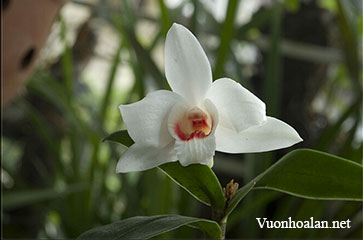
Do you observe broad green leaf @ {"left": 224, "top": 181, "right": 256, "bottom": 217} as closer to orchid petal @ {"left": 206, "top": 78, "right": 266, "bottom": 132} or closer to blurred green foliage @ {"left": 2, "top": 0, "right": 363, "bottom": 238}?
orchid petal @ {"left": 206, "top": 78, "right": 266, "bottom": 132}

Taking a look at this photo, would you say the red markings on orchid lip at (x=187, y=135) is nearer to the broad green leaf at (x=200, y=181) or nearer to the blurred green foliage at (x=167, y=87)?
the broad green leaf at (x=200, y=181)

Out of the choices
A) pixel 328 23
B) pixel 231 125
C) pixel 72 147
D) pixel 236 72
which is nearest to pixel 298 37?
pixel 328 23

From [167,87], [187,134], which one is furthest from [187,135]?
[167,87]

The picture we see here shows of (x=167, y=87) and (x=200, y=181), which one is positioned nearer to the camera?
(x=200, y=181)

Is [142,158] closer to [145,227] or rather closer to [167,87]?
[145,227]

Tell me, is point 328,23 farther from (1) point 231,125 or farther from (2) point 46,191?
(1) point 231,125

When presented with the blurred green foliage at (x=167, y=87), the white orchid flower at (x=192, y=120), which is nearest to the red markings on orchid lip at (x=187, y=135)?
the white orchid flower at (x=192, y=120)
